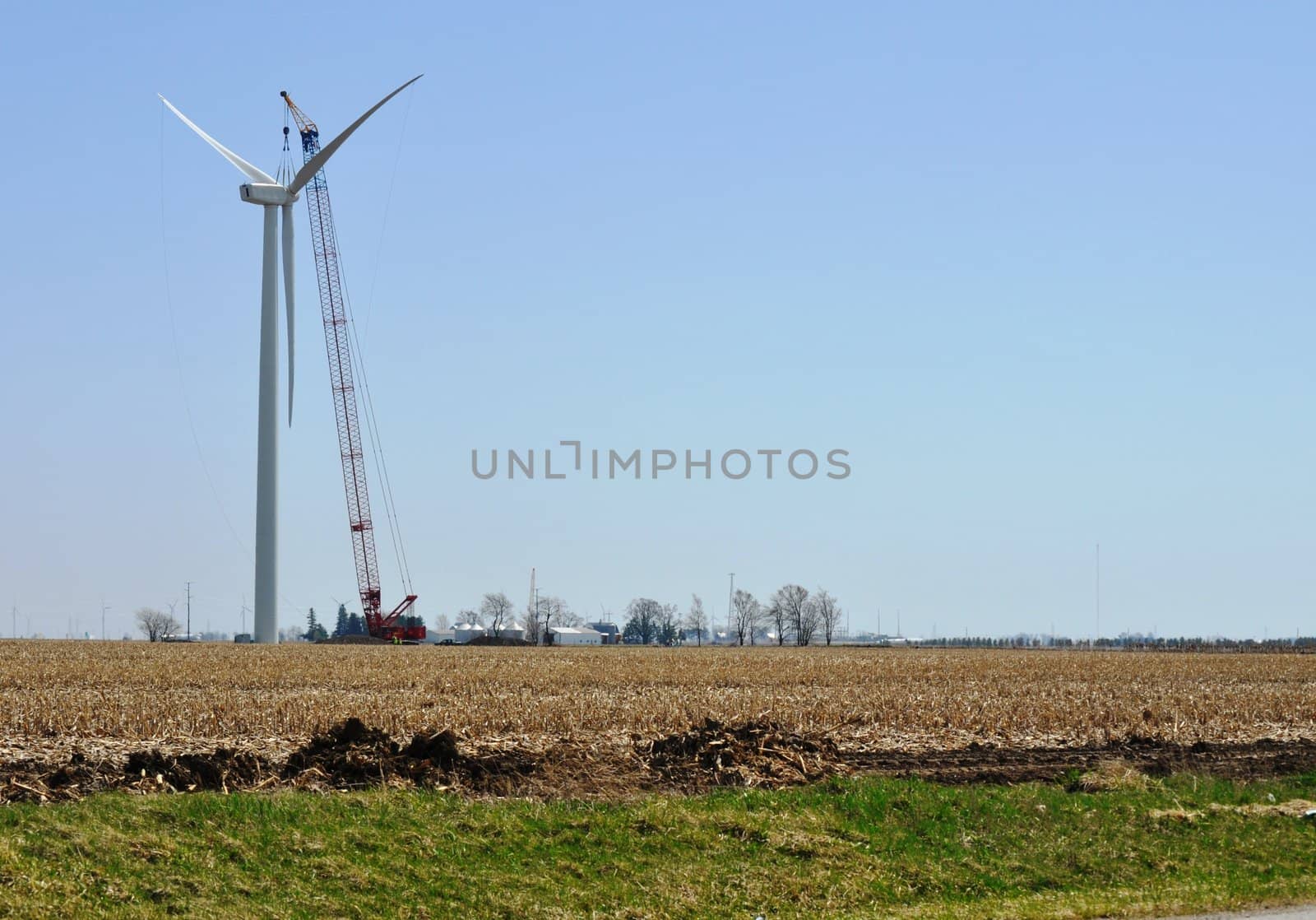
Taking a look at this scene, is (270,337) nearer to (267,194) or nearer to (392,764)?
(267,194)

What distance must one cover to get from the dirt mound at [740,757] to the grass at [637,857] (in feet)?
8.21

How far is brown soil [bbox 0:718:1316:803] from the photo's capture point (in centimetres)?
1920

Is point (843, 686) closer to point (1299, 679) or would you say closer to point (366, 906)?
point (1299, 679)

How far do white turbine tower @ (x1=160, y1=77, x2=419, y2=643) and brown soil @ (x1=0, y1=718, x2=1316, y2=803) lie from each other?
72.1 m

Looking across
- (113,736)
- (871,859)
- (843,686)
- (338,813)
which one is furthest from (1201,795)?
(843,686)

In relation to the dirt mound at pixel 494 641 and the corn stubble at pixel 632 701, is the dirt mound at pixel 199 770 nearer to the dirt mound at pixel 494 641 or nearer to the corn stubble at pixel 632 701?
the corn stubble at pixel 632 701

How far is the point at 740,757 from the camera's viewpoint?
72.9 ft

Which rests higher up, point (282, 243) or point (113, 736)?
point (282, 243)

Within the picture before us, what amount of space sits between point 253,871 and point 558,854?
3.47m

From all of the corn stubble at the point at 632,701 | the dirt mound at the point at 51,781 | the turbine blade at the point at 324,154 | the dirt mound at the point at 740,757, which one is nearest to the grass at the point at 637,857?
the dirt mound at the point at 51,781

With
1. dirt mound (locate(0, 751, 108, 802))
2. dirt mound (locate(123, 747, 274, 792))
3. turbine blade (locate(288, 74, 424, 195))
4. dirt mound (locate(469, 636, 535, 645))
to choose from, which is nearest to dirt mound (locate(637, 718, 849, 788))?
dirt mound (locate(123, 747, 274, 792))

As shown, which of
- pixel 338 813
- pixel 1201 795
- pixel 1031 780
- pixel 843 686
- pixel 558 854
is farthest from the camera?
pixel 843 686

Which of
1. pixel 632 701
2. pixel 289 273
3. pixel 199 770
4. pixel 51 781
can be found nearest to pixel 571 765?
pixel 199 770

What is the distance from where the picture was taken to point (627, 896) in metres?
14.2
